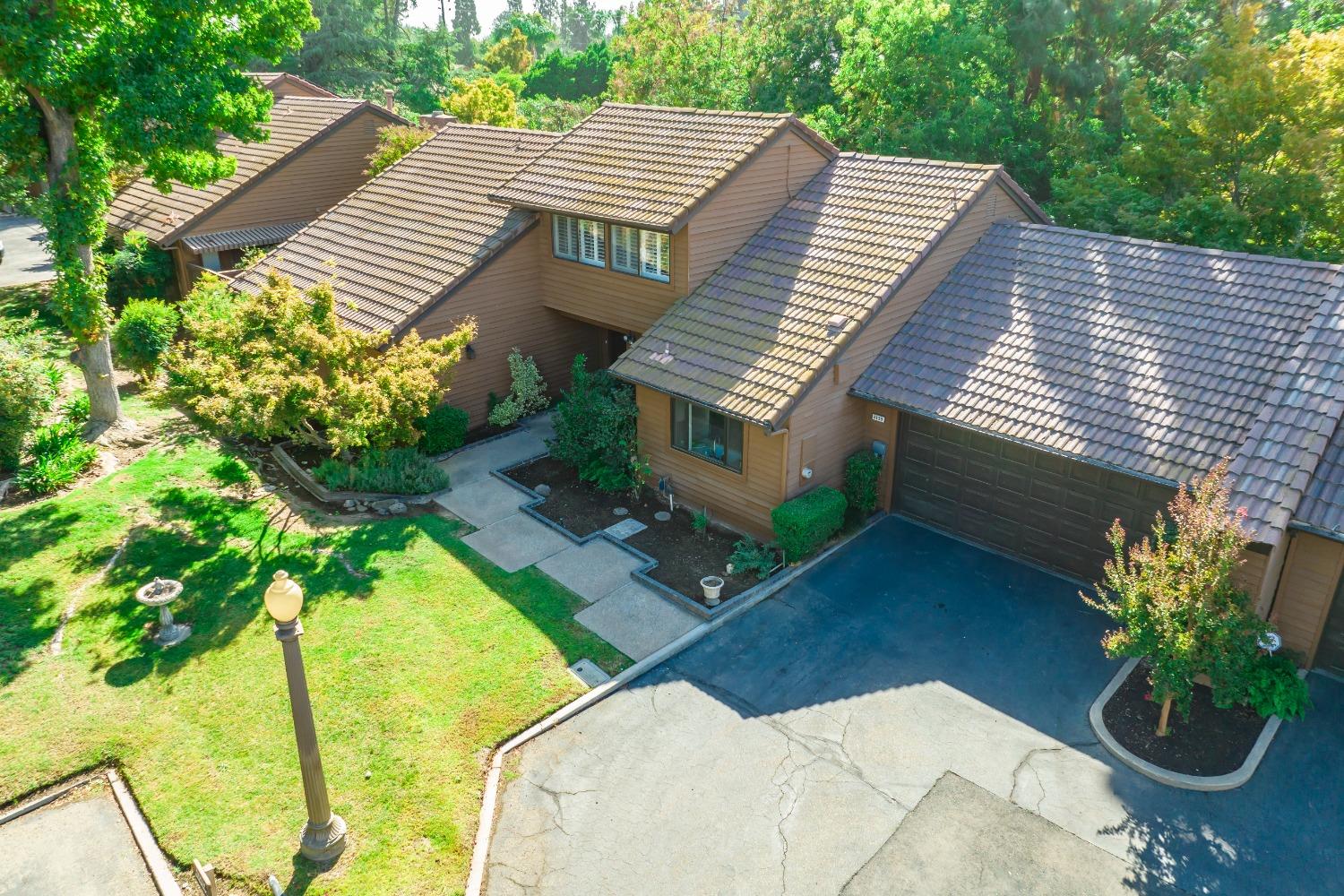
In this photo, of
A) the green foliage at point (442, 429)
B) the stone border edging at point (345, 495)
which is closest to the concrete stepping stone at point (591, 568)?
the stone border edging at point (345, 495)

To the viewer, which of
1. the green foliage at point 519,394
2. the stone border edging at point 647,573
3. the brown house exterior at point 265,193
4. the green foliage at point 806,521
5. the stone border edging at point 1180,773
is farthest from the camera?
the brown house exterior at point 265,193

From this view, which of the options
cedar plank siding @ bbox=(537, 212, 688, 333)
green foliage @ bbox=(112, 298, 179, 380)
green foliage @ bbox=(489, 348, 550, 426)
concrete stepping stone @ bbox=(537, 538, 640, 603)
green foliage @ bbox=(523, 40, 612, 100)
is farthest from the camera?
green foliage @ bbox=(523, 40, 612, 100)

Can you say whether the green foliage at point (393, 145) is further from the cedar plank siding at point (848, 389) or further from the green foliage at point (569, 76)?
the green foliage at point (569, 76)

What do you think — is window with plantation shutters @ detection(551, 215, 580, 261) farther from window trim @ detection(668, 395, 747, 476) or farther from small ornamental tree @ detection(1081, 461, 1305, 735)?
small ornamental tree @ detection(1081, 461, 1305, 735)

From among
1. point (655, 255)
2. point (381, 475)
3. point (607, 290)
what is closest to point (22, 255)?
point (381, 475)

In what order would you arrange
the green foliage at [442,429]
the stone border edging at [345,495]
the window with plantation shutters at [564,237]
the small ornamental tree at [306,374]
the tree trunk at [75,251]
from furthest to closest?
the window with plantation shutters at [564,237] → the green foliage at [442,429] → the stone border edging at [345,495] → the tree trunk at [75,251] → the small ornamental tree at [306,374]

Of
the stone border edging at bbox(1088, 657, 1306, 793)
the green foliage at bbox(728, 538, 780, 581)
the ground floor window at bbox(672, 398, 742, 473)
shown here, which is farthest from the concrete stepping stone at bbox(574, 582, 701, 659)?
the stone border edging at bbox(1088, 657, 1306, 793)
